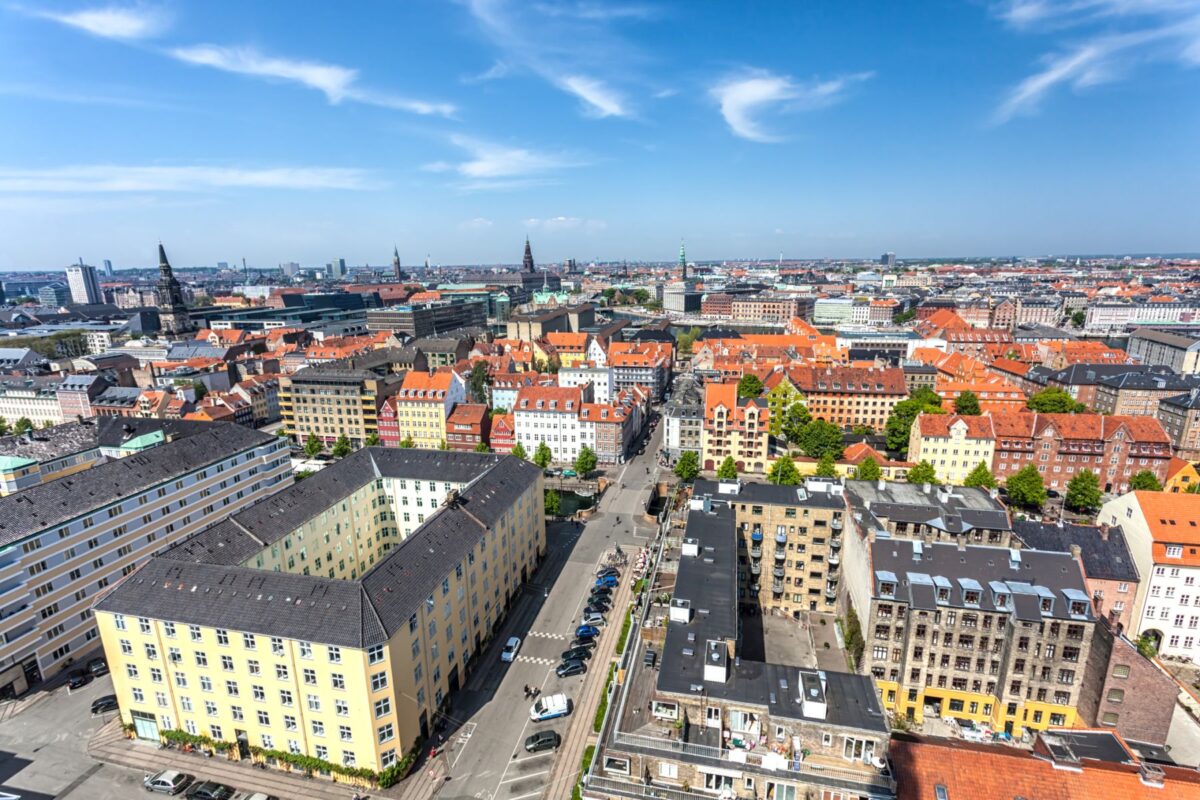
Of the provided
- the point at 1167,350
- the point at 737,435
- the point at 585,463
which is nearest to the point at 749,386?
the point at 737,435

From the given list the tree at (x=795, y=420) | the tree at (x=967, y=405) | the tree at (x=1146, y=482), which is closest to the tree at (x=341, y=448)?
the tree at (x=795, y=420)

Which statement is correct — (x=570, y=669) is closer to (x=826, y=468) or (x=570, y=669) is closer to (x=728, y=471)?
(x=728, y=471)

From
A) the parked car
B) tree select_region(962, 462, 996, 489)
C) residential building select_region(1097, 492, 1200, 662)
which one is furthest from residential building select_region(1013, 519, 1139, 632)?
the parked car

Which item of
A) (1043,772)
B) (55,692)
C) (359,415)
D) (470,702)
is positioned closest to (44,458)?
(55,692)

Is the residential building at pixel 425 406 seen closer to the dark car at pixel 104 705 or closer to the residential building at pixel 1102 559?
the dark car at pixel 104 705

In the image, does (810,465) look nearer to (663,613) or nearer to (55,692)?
(663,613)

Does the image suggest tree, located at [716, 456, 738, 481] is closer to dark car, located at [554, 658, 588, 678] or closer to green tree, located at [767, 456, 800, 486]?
green tree, located at [767, 456, 800, 486]
